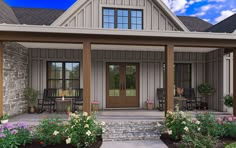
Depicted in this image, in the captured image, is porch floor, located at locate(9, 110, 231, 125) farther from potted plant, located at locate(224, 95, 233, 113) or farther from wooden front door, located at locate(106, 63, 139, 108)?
wooden front door, located at locate(106, 63, 139, 108)

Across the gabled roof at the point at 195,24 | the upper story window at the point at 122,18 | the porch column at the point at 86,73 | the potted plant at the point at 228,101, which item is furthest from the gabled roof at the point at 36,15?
the potted plant at the point at 228,101

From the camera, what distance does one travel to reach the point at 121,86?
27.0ft

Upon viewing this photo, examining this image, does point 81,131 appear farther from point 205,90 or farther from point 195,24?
point 195,24

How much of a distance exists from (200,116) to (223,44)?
2.46 meters

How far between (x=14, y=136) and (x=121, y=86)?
4931 millimetres

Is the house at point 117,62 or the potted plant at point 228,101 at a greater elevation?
the house at point 117,62

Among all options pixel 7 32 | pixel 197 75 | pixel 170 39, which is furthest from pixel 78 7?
pixel 197 75

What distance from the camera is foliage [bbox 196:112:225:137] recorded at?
4783mm

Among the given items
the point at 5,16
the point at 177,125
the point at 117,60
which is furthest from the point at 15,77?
the point at 177,125

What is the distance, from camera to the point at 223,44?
5637mm

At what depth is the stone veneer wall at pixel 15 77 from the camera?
582 cm

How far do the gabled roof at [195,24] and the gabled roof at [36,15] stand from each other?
7.87 meters

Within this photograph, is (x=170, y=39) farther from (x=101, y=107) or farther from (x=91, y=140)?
(x=101, y=107)

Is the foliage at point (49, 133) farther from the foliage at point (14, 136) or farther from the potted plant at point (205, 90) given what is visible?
the potted plant at point (205, 90)
